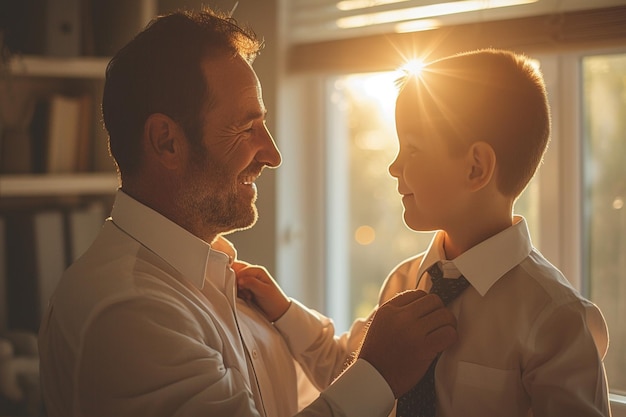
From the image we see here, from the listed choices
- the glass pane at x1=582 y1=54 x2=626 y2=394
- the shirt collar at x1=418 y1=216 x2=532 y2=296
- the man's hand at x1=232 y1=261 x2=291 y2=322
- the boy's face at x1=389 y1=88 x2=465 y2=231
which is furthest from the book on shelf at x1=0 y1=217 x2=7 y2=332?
the glass pane at x1=582 y1=54 x2=626 y2=394

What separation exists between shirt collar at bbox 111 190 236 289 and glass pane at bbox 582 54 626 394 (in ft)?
3.37

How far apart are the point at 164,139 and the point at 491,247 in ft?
2.10

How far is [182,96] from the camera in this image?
134 cm

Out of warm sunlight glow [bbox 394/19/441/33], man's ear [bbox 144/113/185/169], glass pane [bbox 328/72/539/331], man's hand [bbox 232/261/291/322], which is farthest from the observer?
glass pane [bbox 328/72/539/331]

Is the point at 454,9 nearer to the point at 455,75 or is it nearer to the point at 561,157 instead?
the point at 561,157

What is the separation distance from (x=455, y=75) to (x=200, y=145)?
502 millimetres

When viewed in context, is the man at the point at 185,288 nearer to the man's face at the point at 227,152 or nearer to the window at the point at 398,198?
the man's face at the point at 227,152

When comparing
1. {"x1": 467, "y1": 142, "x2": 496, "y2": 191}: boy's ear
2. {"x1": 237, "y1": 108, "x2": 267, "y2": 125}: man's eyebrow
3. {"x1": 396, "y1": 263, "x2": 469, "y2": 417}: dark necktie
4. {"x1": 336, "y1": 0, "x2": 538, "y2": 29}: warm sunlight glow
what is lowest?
{"x1": 396, "y1": 263, "x2": 469, "y2": 417}: dark necktie

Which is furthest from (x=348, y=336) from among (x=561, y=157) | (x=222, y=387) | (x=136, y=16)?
(x=136, y=16)

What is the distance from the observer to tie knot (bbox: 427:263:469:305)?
1.27 meters

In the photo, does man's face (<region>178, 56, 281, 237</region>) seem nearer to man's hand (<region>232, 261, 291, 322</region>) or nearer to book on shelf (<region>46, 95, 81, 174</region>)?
man's hand (<region>232, 261, 291, 322</region>)

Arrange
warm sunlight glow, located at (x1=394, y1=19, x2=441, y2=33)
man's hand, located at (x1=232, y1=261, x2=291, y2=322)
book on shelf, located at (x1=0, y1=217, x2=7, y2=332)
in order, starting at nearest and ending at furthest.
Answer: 1. man's hand, located at (x1=232, y1=261, x2=291, y2=322)
2. warm sunlight glow, located at (x1=394, y1=19, x2=441, y2=33)
3. book on shelf, located at (x1=0, y1=217, x2=7, y2=332)

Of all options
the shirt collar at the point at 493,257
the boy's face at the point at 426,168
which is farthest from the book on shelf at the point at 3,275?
the shirt collar at the point at 493,257

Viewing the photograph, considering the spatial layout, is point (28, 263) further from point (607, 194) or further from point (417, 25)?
point (607, 194)
